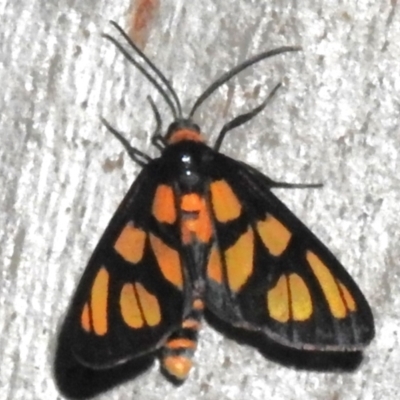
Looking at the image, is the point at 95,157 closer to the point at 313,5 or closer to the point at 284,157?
the point at 284,157

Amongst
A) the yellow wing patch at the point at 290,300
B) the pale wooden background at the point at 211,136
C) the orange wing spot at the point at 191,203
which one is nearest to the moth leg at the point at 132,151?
the pale wooden background at the point at 211,136

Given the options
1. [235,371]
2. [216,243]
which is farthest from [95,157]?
[235,371]

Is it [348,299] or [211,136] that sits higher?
[211,136]

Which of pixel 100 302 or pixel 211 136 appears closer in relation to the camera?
pixel 100 302

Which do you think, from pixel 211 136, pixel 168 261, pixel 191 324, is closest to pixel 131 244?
pixel 168 261

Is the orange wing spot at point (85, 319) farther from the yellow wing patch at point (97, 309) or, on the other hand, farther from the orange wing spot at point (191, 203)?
the orange wing spot at point (191, 203)

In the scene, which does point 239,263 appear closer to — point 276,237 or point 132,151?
point 276,237

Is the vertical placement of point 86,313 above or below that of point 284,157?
below
